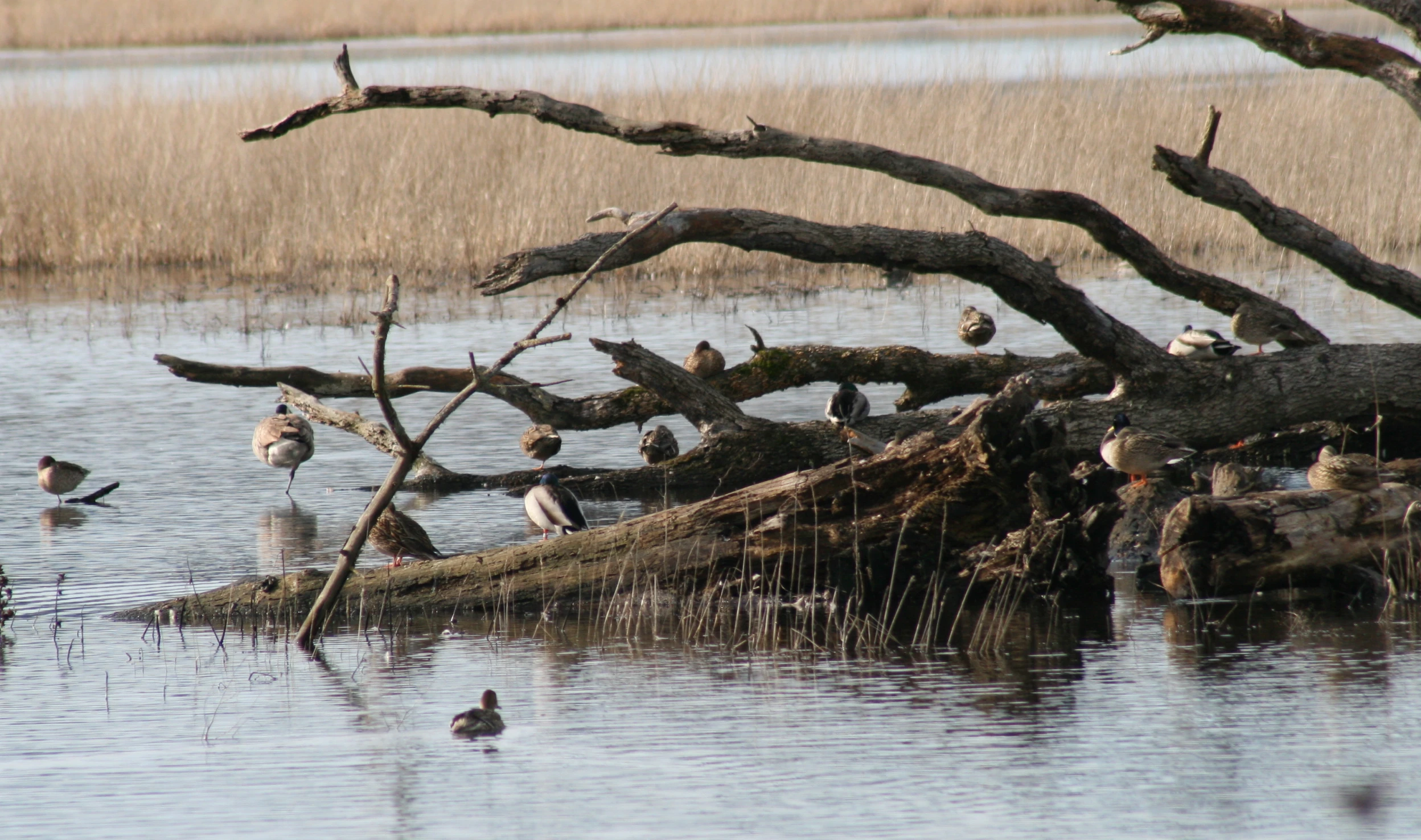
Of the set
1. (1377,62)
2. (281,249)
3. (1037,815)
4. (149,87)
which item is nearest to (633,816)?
(1037,815)

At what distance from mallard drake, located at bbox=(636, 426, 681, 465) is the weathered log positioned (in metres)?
3.77

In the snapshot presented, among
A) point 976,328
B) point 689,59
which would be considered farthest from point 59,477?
point 689,59

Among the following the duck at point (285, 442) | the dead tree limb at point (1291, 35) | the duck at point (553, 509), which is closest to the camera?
the duck at point (553, 509)

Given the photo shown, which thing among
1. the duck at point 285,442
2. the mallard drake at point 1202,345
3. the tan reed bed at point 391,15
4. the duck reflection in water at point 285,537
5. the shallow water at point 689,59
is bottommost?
the duck reflection in water at point 285,537

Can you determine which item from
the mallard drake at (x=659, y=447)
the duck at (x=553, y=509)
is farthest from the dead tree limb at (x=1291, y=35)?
the duck at (x=553, y=509)

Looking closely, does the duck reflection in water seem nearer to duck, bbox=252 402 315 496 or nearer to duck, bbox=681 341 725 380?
duck, bbox=252 402 315 496

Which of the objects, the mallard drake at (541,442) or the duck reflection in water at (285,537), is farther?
the mallard drake at (541,442)

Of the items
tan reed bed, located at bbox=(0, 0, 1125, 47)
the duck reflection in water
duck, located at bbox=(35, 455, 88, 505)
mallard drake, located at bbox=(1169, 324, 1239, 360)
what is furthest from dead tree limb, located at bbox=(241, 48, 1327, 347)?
tan reed bed, located at bbox=(0, 0, 1125, 47)

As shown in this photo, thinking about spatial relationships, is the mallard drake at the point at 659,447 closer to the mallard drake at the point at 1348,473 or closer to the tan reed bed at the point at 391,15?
the mallard drake at the point at 1348,473

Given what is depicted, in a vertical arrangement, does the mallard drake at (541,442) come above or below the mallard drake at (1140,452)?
below

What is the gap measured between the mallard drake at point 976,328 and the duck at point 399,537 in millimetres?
6146

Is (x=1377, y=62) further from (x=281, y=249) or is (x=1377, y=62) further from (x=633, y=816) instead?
(x=281, y=249)

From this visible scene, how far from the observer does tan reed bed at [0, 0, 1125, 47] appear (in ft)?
137

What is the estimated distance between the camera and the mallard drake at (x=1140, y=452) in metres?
8.43
